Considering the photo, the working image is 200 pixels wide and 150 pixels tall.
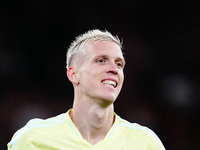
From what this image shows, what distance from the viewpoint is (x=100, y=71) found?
1808 millimetres

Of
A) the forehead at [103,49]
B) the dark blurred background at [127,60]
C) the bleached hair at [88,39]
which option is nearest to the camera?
the forehead at [103,49]

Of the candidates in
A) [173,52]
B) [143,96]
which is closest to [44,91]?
[143,96]

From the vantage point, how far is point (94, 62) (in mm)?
1870

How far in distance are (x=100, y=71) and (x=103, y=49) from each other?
7.4 inches

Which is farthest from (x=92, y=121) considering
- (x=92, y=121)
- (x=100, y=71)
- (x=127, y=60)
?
(x=127, y=60)

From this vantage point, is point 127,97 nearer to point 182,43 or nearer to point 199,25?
point 182,43

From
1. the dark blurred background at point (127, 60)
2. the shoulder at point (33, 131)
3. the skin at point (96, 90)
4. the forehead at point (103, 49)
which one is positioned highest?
the dark blurred background at point (127, 60)

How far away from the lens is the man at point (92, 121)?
1779 millimetres

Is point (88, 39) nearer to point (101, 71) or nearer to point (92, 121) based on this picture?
point (101, 71)

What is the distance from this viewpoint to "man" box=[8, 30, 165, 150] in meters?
1.78

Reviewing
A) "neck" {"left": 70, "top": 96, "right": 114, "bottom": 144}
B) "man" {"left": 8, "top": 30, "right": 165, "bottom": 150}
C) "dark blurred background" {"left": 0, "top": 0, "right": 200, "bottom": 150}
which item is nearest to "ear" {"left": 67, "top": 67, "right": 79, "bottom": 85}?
"man" {"left": 8, "top": 30, "right": 165, "bottom": 150}

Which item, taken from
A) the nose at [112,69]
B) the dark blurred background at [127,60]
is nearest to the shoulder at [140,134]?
the nose at [112,69]

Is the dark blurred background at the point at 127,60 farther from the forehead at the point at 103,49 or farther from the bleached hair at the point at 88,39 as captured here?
the forehead at the point at 103,49

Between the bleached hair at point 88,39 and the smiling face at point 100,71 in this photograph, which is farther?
the bleached hair at point 88,39
